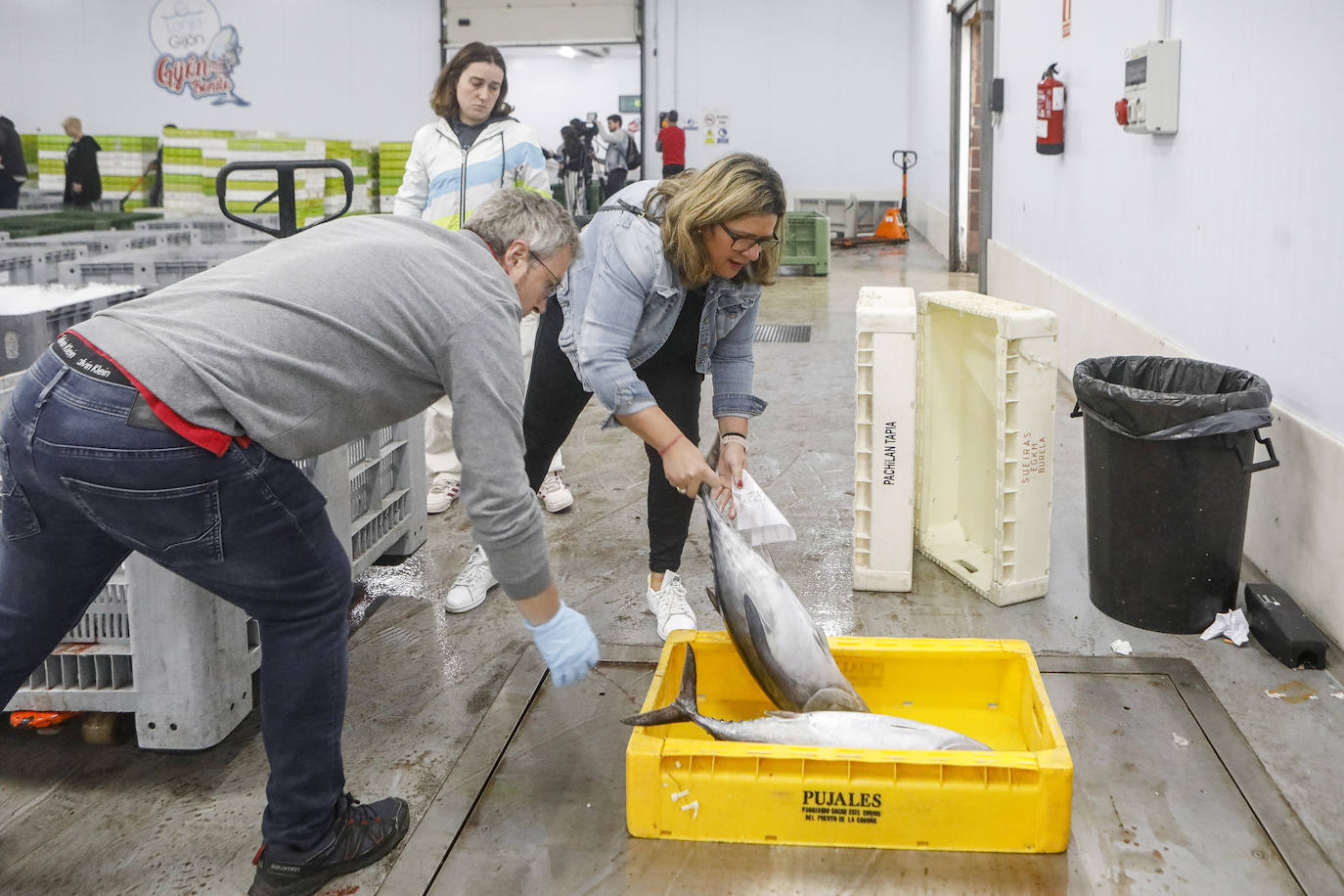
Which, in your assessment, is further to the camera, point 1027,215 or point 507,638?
point 1027,215

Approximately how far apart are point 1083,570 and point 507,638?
1.81 metres

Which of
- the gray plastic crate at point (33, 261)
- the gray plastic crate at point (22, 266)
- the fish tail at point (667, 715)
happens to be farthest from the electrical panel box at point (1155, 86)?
the gray plastic crate at point (22, 266)

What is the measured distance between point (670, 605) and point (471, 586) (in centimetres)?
63

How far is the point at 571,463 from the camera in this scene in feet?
16.1

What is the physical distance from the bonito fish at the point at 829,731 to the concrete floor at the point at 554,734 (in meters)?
0.20

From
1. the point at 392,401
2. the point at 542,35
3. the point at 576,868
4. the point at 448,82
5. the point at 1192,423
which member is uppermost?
the point at 542,35

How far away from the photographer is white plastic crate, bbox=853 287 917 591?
3.16 metres

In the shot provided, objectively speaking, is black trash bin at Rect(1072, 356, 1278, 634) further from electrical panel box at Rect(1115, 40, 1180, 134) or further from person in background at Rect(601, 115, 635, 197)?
person in background at Rect(601, 115, 635, 197)

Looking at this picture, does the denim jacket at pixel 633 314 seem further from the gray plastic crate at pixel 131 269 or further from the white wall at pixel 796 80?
the white wall at pixel 796 80

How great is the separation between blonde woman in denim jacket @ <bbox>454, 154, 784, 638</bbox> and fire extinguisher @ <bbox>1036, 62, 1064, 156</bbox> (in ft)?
13.8

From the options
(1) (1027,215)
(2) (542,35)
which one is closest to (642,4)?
(2) (542,35)

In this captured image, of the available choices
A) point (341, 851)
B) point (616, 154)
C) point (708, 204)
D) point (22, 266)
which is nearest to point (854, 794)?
point (341, 851)

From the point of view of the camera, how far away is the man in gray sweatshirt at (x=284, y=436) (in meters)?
1.66

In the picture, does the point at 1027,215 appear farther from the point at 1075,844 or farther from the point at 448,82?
the point at 1075,844
